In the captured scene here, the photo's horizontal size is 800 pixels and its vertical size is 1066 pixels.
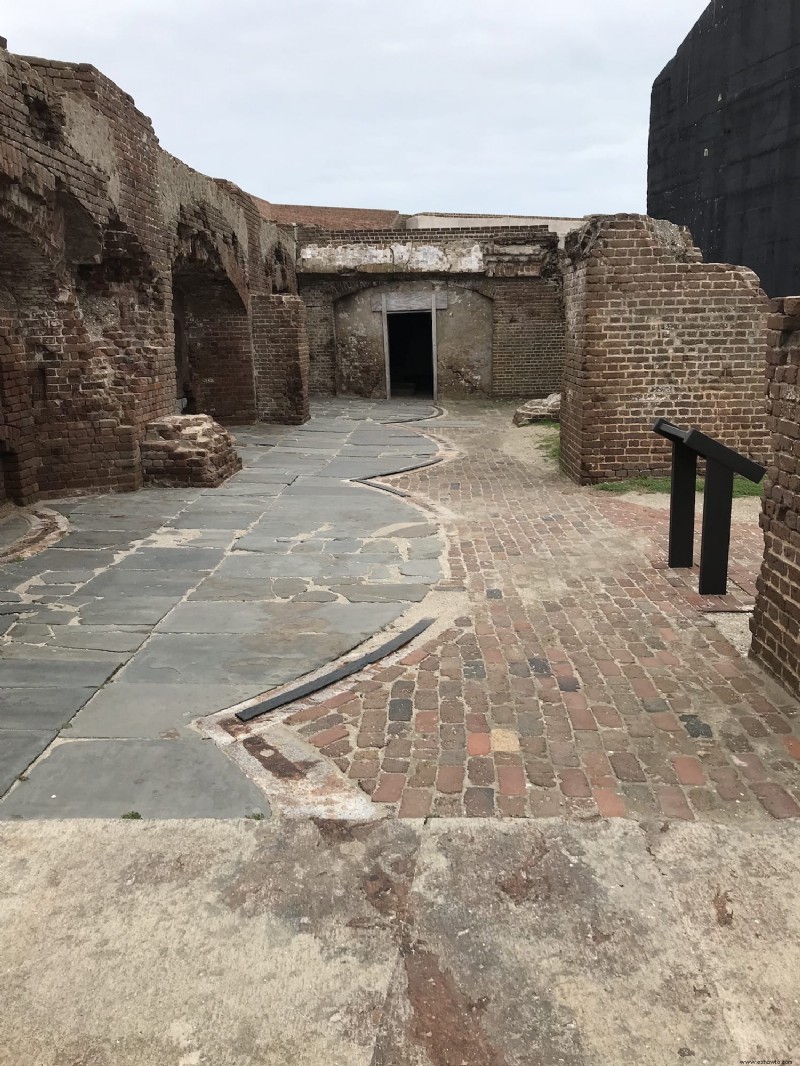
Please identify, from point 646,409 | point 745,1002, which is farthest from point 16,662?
point 646,409

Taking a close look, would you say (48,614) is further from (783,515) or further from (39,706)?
(783,515)

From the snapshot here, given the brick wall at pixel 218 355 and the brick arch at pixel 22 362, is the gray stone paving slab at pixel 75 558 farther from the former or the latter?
the brick wall at pixel 218 355

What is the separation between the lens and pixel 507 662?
13.0 ft

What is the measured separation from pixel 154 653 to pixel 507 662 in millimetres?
1992

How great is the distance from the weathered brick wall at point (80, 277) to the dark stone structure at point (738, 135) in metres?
12.7

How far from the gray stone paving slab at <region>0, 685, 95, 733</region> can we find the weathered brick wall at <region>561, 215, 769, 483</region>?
6.36 meters

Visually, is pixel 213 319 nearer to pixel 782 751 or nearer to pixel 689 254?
pixel 689 254

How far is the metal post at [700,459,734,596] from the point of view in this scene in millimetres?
4820

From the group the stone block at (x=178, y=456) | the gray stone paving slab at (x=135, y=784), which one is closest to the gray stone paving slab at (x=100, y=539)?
the stone block at (x=178, y=456)

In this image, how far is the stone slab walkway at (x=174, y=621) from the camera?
2949 millimetres

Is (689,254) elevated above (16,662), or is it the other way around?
(689,254)

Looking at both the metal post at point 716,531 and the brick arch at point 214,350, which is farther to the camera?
the brick arch at point 214,350

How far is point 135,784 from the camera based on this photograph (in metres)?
2.89

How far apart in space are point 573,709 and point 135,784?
1.97 meters
